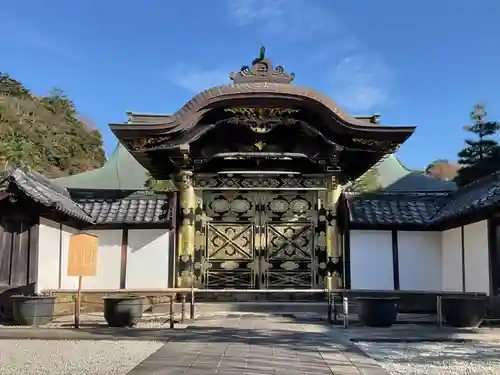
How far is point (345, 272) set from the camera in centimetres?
1414

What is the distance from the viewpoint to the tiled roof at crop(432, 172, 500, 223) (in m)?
11.1

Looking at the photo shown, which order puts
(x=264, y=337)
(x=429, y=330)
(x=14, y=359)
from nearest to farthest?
(x=14, y=359) < (x=264, y=337) < (x=429, y=330)

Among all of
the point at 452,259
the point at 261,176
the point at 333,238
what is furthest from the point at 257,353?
the point at 261,176

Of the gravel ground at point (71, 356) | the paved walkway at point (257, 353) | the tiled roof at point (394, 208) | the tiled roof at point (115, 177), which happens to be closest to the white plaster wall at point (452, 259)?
the tiled roof at point (394, 208)

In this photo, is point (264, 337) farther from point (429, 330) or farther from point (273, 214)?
point (273, 214)

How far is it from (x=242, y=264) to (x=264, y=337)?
19.4 ft

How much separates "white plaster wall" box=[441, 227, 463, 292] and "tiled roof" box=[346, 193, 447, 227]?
2.23ft

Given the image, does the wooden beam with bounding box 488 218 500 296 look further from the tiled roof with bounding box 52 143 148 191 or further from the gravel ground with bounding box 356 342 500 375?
the tiled roof with bounding box 52 143 148 191

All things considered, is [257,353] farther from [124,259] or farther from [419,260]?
[419,260]

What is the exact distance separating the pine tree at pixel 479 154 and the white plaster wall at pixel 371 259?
1484 cm

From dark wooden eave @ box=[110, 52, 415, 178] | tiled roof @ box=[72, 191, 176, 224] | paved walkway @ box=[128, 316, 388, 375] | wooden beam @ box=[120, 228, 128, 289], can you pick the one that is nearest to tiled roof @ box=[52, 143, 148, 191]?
tiled roof @ box=[72, 191, 176, 224]

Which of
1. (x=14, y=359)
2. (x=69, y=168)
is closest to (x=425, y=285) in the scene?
(x=14, y=359)

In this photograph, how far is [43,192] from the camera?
12.1 meters

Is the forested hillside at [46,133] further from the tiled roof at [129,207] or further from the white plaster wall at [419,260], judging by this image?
the white plaster wall at [419,260]
